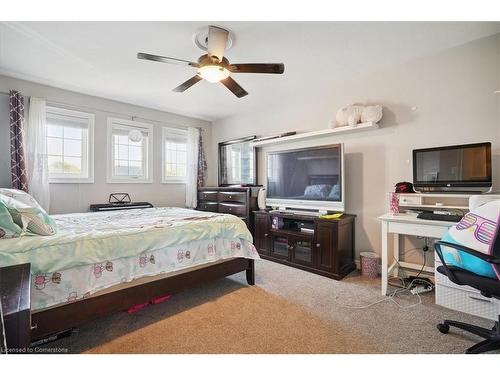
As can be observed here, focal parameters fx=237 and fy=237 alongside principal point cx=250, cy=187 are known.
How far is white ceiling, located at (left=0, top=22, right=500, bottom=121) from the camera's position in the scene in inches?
78.6

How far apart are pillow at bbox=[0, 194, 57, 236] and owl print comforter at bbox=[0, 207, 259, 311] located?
0.26 ft

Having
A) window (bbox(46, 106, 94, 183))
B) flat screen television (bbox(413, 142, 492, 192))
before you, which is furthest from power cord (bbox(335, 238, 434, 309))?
window (bbox(46, 106, 94, 183))

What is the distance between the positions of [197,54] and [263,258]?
2649 mm

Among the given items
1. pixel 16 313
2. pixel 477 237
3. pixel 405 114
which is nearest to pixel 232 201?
pixel 405 114

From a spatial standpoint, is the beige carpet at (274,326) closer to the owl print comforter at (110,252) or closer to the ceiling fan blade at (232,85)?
the owl print comforter at (110,252)

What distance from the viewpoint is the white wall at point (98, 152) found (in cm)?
285

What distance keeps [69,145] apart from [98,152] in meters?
0.36

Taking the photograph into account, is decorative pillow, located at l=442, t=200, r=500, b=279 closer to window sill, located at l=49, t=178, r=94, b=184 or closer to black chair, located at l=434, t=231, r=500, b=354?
black chair, located at l=434, t=231, r=500, b=354

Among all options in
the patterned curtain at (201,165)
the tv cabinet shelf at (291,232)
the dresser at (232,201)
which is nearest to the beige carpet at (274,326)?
the tv cabinet shelf at (291,232)

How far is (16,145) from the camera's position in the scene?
2816mm

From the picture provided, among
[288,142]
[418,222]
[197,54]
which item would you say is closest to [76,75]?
[197,54]

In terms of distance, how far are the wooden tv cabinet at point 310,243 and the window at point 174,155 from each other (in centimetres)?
186
